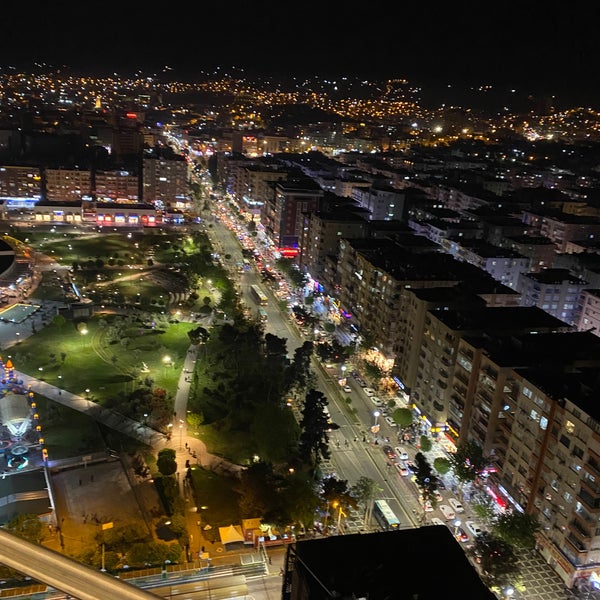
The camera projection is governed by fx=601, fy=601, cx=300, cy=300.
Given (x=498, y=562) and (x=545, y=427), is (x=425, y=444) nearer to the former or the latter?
(x=545, y=427)

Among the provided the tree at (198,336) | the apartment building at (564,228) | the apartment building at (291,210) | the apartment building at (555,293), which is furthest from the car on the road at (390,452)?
the apartment building at (564,228)

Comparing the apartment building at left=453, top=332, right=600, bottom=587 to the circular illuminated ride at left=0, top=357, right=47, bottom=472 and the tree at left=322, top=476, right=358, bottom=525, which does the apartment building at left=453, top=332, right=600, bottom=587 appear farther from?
the circular illuminated ride at left=0, top=357, right=47, bottom=472

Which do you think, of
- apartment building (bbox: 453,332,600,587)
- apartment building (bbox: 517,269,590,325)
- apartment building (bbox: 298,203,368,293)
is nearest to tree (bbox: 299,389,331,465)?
apartment building (bbox: 453,332,600,587)

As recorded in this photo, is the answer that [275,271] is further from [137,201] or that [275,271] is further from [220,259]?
[137,201]

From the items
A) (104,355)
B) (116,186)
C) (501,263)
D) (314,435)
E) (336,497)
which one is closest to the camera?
(336,497)

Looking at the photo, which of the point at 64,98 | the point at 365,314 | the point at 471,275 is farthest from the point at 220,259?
the point at 64,98

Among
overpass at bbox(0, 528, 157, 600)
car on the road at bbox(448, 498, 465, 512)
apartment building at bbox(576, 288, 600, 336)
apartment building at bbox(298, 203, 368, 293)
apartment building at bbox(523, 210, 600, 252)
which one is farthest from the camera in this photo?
apartment building at bbox(523, 210, 600, 252)

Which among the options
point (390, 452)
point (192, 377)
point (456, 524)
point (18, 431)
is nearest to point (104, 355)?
point (192, 377)
